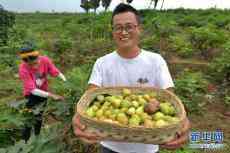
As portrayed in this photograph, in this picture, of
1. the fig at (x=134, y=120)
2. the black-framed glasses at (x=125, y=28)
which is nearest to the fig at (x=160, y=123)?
the fig at (x=134, y=120)

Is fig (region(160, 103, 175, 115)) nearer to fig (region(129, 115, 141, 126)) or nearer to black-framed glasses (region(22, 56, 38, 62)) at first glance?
fig (region(129, 115, 141, 126))

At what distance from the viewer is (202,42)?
10.8 meters

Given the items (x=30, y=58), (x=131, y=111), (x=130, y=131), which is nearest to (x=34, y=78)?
(x=30, y=58)

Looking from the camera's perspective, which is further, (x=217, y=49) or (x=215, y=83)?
(x=217, y=49)

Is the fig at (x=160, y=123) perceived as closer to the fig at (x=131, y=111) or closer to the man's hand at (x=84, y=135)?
the fig at (x=131, y=111)

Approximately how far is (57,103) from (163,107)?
223cm

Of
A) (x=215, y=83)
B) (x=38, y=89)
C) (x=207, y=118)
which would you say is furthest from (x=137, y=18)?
(x=215, y=83)

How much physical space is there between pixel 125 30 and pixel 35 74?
2855 mm

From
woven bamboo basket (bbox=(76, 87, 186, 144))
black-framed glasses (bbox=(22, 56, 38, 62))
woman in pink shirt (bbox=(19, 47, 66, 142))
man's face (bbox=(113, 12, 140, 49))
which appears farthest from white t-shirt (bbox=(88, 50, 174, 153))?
black-framed glasses (bbox=(22, 56, 38, 62))

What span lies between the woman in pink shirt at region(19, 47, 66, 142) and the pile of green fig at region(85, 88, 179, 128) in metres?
2.39

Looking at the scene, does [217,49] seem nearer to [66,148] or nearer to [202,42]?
[202,42]

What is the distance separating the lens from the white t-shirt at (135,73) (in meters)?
2.72

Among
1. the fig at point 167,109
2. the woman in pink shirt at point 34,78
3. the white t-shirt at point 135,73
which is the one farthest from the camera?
the woman in pink shirt at point 34,78

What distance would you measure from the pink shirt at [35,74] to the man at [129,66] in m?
2.57
